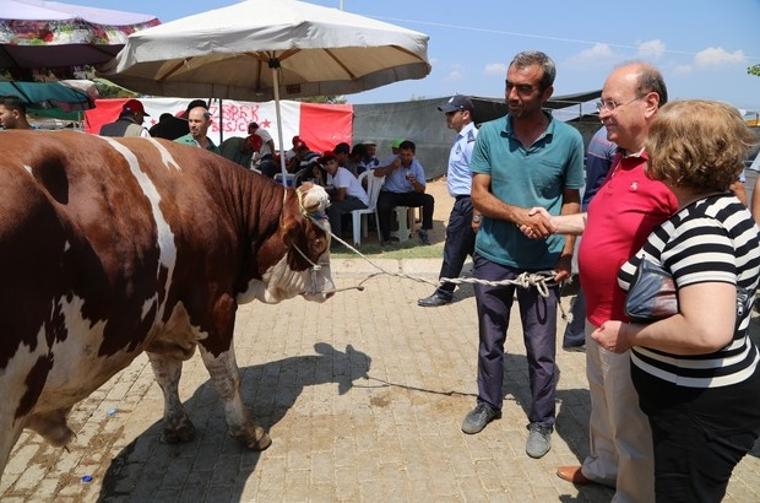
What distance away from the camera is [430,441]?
3604 millimetres

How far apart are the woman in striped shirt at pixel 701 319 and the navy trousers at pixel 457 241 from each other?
435 centimetres

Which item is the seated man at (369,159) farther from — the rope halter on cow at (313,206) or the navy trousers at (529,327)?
the navy trousers at (529,327)

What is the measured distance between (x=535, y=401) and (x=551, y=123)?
157 centimetres

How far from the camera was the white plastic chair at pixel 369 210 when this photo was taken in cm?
965

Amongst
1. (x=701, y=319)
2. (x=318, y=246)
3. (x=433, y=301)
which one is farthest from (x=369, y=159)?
(x=701, y=319)

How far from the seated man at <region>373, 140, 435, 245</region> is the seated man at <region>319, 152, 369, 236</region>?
365 mm

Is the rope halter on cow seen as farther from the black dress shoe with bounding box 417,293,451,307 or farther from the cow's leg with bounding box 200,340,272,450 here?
the black dress shoe with bounding box 417,293,451,307

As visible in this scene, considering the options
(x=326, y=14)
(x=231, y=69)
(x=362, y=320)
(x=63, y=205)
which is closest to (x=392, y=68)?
(x=326, y=14)

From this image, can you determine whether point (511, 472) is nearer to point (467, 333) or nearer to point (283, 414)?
point (283, 414)

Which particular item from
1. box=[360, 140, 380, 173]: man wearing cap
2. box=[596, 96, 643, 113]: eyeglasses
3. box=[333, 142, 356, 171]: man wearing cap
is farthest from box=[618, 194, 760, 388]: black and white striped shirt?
box=[360, 140, 380, 173]: man wearing cap

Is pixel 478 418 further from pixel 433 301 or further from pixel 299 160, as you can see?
pixel 299 160

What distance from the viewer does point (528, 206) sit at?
10.7ft

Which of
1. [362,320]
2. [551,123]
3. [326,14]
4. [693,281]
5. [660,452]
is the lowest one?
[362,320]

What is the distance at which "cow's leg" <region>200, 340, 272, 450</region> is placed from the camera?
338 centimetres
